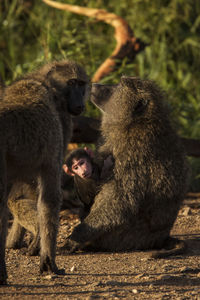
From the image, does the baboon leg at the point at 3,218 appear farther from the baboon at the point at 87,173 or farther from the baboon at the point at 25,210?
the baboon at the point at 87,173

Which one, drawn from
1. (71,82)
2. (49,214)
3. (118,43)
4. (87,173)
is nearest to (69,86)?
(71,82)

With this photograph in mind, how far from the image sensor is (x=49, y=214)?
3129 mm

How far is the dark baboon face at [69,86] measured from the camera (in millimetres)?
4016

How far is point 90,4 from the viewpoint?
25.6ft

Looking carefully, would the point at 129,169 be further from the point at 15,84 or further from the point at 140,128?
the point at 15,84

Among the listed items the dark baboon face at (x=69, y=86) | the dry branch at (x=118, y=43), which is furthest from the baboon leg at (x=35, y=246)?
the dry branch at (x=118, y=43)

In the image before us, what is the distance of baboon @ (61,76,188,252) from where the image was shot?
3791mm

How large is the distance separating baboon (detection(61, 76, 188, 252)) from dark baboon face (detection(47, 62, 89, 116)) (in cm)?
33

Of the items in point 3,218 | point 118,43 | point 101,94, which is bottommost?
point 3,218

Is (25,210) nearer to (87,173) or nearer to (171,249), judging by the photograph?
(87,173)

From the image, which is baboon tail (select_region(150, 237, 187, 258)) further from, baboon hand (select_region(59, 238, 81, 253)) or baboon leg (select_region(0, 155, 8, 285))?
baboon leg (select_region(0, 155, 8, 285))

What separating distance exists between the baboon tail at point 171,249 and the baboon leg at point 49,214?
32.3 inches

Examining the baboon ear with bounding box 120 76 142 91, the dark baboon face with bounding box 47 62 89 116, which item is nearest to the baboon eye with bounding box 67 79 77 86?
the dark baboon face with bounding box 47 62 89 116

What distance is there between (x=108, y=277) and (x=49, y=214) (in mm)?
491
